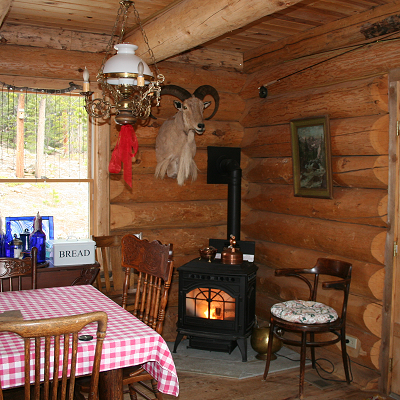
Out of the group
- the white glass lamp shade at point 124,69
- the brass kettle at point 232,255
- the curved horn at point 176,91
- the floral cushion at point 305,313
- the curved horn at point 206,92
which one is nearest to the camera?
the white glass lamp shade at point 124,69

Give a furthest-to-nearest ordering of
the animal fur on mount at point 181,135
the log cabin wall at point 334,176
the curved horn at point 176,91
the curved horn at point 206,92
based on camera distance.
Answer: the curved horn at point 206,92 < the curved horn at point 176,91 < the animal fur on mount at point 181,135 < the log cabin wall at point 334,176

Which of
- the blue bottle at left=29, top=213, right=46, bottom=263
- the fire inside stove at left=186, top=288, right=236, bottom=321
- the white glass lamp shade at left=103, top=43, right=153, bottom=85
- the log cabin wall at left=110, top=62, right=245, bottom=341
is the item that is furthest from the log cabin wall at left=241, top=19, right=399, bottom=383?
the blue bottle at left=29, top=213, right=46, bottom=263

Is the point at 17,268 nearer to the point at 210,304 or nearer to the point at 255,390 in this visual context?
the point at 210,304

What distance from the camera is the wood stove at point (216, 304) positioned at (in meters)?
4.34

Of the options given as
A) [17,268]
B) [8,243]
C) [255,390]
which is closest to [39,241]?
[8,243]

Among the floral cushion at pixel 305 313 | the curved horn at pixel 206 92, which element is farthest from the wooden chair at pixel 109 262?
the curved horn at pixel 206 92

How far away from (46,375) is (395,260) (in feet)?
9.40

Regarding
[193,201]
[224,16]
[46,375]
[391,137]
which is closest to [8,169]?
[193,201]

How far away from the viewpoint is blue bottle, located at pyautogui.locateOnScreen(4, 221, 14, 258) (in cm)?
401

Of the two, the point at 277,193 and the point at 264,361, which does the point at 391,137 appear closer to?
the point at 277,193

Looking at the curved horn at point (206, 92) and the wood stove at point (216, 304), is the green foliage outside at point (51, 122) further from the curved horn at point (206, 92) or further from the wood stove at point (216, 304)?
the wood stove at point (216, 304)

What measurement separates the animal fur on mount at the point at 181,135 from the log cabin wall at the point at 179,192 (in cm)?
12

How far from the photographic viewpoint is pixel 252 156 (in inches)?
214

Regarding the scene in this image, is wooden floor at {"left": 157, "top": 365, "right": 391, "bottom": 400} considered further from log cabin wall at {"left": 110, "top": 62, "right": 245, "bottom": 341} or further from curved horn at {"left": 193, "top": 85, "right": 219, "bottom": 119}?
curved horn at {"left": 193, "top": 85, "right": 219, "bottom": 119}
